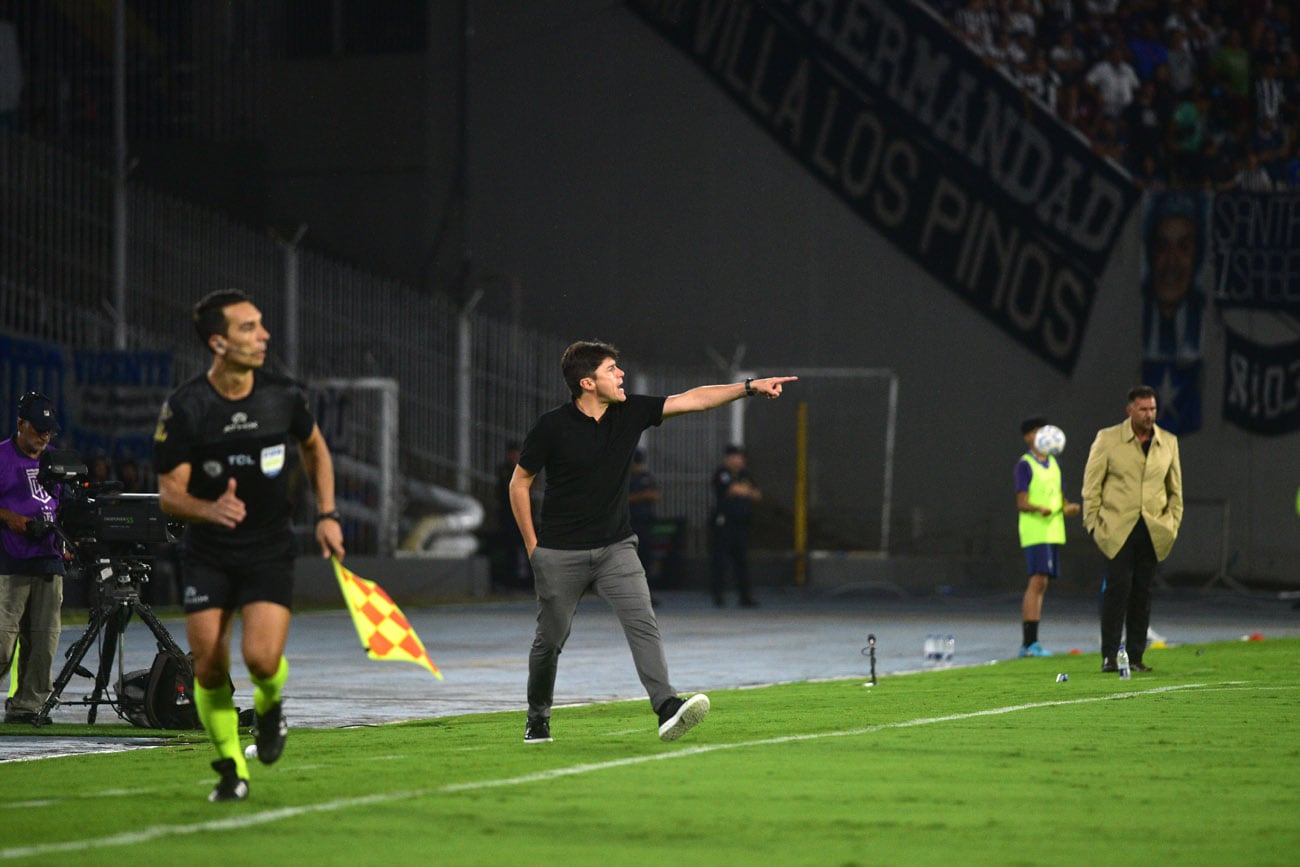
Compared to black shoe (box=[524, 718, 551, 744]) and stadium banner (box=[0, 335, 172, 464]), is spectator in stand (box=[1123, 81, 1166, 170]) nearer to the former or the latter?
stadium banner (box=[0, 335, 172, 464])

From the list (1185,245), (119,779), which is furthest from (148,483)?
(119,779)

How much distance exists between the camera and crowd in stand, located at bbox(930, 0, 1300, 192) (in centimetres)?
3102

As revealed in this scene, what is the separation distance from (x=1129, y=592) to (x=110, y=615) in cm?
731

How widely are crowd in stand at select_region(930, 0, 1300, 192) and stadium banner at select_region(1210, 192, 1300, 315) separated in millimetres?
332

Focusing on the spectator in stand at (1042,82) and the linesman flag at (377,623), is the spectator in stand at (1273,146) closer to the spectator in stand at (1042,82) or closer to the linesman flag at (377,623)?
the spectator in stand at (1042,82)

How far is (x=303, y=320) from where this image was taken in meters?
29.4

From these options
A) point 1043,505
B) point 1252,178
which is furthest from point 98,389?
point 1252,178

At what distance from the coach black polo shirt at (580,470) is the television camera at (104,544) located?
117 inches

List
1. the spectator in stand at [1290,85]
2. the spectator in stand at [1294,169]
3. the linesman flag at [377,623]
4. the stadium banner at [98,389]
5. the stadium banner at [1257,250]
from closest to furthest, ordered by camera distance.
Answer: the linesman flag at [377,623] < the stadium banner at [98,389] < the stadium banner at [1257,250] < the spectator in stand at [1294,169] < the spectator in stand at [1290,85]

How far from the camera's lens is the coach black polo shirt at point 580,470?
10805mm

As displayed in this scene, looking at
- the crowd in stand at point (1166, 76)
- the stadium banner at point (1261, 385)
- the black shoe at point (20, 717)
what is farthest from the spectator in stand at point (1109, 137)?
the black shoe at point (20, 717)

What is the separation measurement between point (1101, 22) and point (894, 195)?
4.09 meters

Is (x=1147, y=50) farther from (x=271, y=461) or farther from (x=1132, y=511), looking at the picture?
(x=271, y=461)

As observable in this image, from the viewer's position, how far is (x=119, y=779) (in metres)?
9.66
